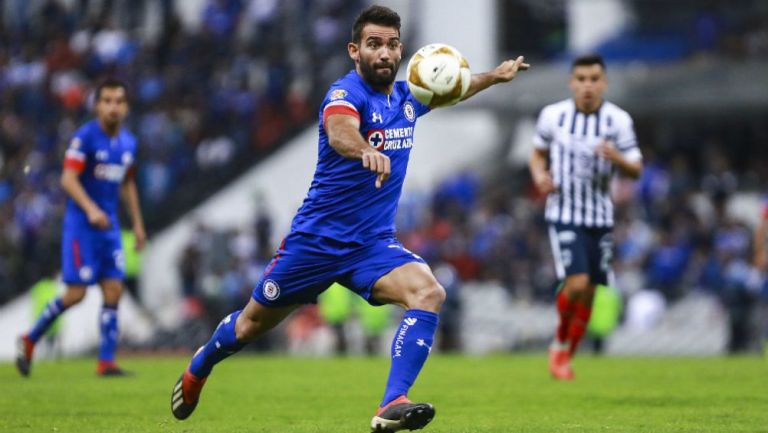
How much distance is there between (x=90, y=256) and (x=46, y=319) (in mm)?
730

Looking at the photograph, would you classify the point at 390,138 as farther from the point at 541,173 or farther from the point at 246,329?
the point at 541,173

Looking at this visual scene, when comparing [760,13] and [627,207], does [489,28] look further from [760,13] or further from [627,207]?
[627,207]

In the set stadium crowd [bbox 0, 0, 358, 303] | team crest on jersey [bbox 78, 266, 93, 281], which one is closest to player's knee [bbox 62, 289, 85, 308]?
team crest on jersey [bbox 78, 266, 93, 281]

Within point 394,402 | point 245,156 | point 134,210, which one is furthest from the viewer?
point 245,156

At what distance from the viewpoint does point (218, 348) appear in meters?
9.02

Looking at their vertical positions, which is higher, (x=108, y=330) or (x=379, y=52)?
(x=379, y=52)

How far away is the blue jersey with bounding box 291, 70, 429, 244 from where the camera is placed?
27.3 feet

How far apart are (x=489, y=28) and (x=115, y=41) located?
26.8 feet

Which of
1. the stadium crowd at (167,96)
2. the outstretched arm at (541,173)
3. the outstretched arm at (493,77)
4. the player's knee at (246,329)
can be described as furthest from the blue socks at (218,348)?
the stadium crowd at (167,96)

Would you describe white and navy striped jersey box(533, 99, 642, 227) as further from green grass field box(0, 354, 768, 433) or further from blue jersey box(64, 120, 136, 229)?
blue jersey box(64, 120, 136, 229)

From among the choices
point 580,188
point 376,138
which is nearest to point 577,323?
point 580,188

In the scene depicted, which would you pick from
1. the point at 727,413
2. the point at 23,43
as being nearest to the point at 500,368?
the point at 727,413

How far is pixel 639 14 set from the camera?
31672mm

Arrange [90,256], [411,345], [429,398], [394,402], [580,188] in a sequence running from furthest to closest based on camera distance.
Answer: [90,256] → [580,188] → [429,398] → [411,345] → [394,402]
